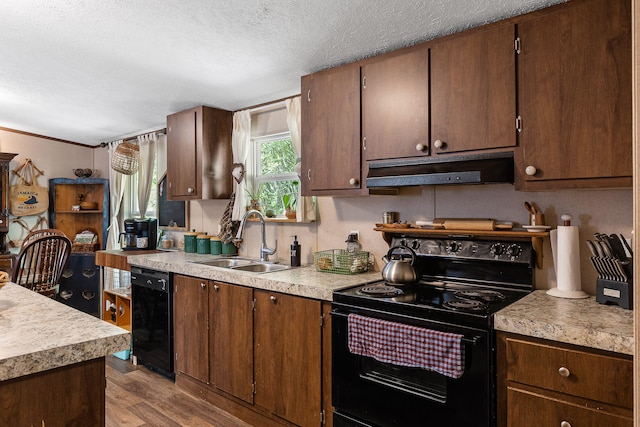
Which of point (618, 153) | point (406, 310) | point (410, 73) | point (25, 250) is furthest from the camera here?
point (25, 250)

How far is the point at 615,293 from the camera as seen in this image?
1784 millimetres

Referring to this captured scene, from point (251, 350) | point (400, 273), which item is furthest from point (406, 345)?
point (251, 350)

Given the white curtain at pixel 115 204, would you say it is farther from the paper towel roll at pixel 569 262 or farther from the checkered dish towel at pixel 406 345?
the paper towel roll at pixel 569 262

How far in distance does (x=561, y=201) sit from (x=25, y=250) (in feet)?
11.8

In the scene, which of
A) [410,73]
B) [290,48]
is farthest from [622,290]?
[290,48]

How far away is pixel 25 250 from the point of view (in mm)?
3242

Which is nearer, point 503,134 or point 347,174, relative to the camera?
point 503,134

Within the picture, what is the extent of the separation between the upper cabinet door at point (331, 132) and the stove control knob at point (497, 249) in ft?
2.63

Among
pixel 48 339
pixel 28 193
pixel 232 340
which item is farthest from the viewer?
pixel 28 193

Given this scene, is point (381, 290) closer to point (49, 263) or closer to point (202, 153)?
point (202, 153)

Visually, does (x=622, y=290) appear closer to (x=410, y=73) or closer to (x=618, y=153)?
(x=618, y=153)

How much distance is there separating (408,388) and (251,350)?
3.58 feet

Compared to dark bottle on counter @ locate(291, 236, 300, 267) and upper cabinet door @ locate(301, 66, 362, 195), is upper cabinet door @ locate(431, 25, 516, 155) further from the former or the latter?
dark bottle on counter @ locate(291, 236, 300, 267)

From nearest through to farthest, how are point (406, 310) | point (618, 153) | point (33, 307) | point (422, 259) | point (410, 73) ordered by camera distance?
point (33, 307) < point (618, 153) < point (406, 310) < point (410, 73) < point (422, 259)
